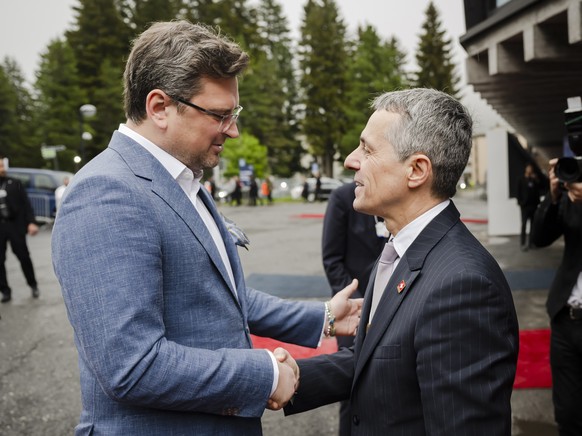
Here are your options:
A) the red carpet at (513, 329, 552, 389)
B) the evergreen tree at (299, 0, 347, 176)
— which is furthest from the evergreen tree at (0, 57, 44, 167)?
the red carpet at (513, 329, 552, 389)

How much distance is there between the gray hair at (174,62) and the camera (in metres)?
1.80

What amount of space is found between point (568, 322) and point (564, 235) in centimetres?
63

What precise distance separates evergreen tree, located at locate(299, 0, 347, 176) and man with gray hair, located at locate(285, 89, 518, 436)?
59.6 m

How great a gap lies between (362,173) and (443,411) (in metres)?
0.90

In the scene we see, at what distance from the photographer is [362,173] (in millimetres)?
2109

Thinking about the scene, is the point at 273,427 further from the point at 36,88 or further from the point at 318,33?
the point at 318,33

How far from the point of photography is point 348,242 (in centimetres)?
438

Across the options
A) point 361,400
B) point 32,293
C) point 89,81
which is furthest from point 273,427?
point 89,81

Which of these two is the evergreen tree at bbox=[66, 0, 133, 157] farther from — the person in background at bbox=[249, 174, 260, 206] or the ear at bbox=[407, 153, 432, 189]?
the ear at bbox=[407, 153, 432, 189]

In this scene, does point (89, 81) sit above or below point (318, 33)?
below

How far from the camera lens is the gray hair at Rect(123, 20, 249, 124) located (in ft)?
5.91

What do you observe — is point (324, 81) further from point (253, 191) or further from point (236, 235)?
point (236, 235)

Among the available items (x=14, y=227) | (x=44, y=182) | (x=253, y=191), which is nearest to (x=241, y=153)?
(x=253, y=191)

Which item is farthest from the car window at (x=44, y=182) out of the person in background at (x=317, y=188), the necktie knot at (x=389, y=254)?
the necktie knot at (x=389, y=254)
